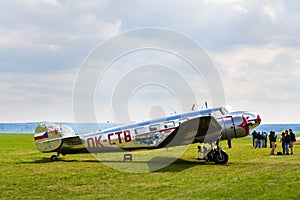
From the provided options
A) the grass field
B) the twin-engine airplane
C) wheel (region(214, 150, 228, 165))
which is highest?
the twin-engine airplane

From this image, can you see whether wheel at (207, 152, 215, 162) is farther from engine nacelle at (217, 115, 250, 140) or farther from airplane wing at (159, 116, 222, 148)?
engine nacelle at (217, 115, 250, 140)

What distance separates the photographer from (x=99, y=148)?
18312 millimetres

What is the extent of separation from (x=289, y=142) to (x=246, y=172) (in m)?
9.23

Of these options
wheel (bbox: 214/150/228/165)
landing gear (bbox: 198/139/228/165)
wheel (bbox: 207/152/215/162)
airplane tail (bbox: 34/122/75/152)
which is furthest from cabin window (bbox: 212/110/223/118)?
airplane tail (bbox: 34/122/75/152)

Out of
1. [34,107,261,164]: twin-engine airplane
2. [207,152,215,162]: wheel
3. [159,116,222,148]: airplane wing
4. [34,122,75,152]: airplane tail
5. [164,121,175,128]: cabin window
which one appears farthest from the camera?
[34,122,75,152]: airplane tail

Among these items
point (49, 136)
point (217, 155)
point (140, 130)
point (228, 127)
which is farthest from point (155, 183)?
point (49, 136)

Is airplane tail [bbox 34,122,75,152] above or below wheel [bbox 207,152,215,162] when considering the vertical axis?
above

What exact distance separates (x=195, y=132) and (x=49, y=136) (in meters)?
7.72

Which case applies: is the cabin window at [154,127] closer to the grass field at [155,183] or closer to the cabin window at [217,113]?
the grass field at [155,183]

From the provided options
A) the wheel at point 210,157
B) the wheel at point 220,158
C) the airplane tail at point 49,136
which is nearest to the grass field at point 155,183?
the wheel at point 220,158

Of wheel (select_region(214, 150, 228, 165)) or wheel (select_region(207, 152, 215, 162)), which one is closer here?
wheel (select_region(214, 150, 228, 165))

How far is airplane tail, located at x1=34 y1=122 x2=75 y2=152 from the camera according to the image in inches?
737

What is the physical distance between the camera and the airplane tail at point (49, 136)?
1871 centimetres

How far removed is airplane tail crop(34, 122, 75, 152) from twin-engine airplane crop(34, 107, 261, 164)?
0.18 ft
